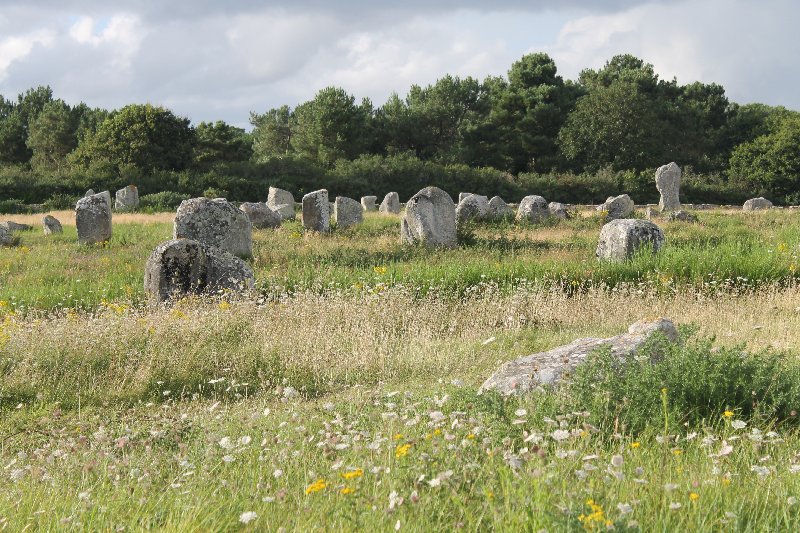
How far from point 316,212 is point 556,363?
67.7 ft

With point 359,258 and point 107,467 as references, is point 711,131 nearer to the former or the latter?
point 359,258

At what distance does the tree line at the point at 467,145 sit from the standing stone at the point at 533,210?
62.3 feet

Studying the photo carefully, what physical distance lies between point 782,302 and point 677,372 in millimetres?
8166

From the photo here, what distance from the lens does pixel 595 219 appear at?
101 ft

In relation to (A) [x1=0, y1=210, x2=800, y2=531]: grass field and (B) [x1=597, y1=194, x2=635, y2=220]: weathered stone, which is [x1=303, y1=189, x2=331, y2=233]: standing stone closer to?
(A) [x1=0, y1=210, x2=800, y2=531]: grass field

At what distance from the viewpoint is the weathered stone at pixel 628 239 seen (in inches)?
757

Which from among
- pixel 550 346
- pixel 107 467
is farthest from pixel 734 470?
pixel 550 346

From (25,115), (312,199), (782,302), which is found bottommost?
(782,302)

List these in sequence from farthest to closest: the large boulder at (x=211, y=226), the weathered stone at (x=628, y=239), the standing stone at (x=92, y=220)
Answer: the standing stone at (x=92, y=220)
the large boulder at (x=211, y=226)
the weathered stone at (x=628, y=239)

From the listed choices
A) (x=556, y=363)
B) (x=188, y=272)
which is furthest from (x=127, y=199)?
(x=556, y=363)

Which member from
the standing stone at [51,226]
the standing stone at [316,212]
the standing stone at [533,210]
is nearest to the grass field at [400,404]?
the standing stone at [316,212]

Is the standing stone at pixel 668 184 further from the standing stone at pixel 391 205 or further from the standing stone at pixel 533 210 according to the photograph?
the standing stone at pixel 391 205

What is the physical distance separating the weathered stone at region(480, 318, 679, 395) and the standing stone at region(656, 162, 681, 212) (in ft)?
107

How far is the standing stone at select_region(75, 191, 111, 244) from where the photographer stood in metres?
24.6
